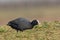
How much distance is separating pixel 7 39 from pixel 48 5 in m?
9.01

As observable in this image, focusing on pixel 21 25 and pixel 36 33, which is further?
pixel 36 33

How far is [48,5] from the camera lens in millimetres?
17875

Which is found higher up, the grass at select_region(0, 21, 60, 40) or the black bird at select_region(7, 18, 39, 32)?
the black bird at select_region(7, 18, 39, 32)

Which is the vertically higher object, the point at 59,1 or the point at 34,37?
the point at 59,1

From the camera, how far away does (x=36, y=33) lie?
9859 mm

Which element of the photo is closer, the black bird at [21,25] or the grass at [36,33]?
the grass at [36,33]

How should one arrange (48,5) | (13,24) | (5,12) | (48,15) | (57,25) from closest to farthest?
(13,24) < (57,25) < (48,15) < (5,12) < (48,5)

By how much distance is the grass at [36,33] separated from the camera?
934cm

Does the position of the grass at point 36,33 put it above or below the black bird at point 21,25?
below

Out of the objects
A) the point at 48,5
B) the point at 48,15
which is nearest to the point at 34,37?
the point at 48,15

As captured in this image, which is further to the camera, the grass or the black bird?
the black bird

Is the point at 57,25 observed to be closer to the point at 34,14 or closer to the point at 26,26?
the point at 26,26

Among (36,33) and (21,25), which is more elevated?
(21,25)

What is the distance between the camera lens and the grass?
30.7 ft
